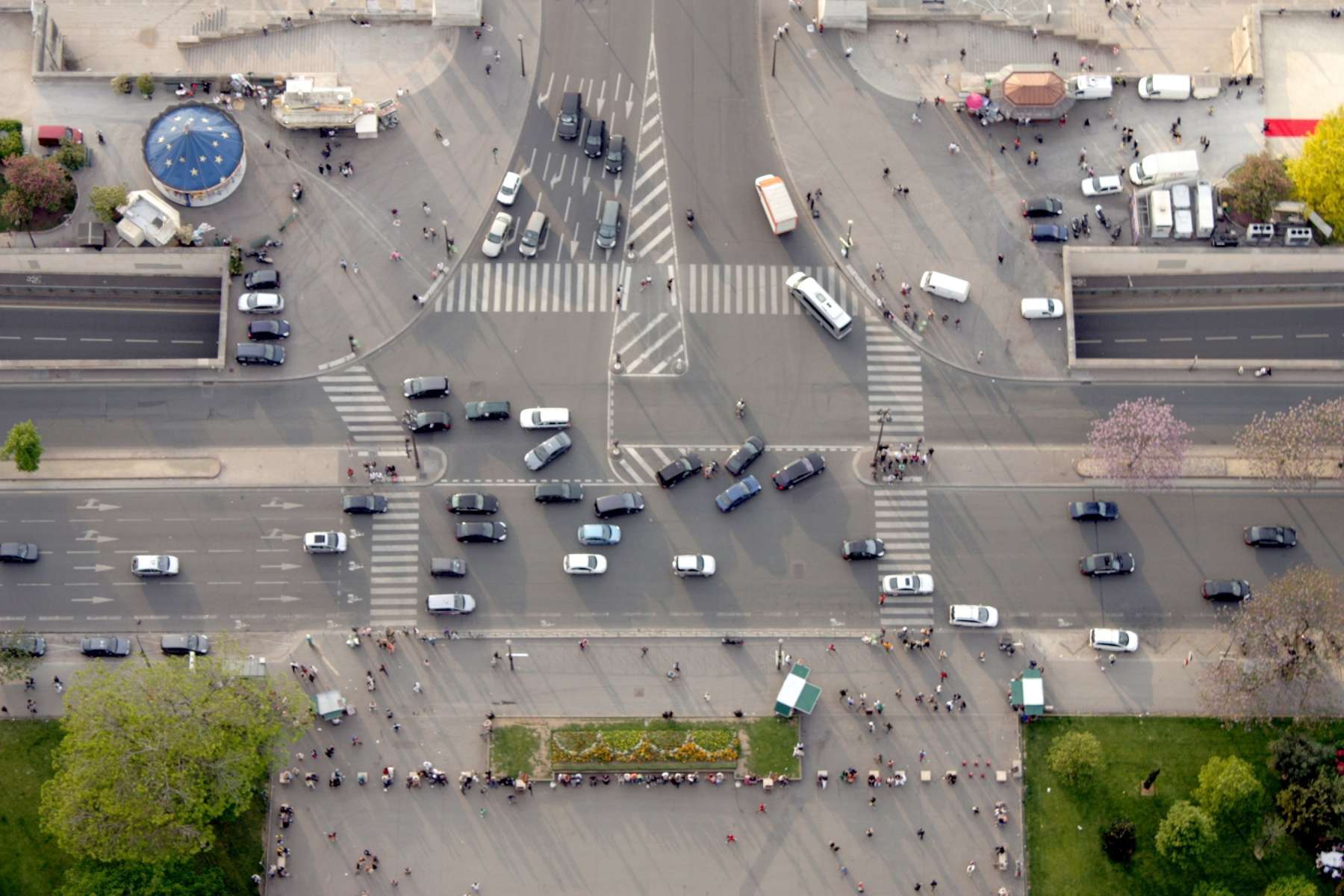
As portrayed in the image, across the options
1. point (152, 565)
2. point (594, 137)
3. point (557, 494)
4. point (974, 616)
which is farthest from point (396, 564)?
point (974, 616)

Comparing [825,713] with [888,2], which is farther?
[888,2]

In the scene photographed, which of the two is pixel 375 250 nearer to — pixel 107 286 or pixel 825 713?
pixel 107 286

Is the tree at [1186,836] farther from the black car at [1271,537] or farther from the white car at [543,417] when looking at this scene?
the white car at [543,417]

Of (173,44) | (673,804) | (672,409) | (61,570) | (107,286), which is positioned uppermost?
(173,44)

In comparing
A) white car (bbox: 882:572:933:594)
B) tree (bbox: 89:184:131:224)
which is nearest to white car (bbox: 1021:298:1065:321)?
white car (bbox: 882:572:933:594)

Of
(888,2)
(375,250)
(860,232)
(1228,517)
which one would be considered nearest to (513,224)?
(375,250)

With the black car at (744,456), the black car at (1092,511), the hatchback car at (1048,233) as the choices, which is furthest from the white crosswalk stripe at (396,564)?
the hatchback car at (1048,233)

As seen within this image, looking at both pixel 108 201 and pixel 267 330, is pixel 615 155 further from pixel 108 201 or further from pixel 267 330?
pixel 108 201
